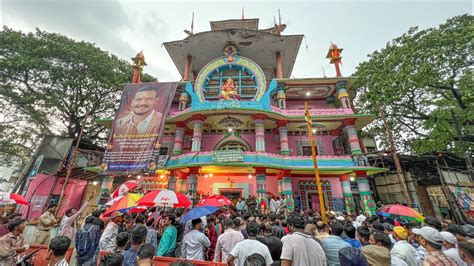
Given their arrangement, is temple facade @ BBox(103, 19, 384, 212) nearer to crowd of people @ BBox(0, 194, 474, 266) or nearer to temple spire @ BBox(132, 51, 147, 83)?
temple spire @ BBox(132, 51, 147, 83)

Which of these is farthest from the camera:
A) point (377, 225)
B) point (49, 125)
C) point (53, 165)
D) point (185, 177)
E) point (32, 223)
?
point (49, 125)

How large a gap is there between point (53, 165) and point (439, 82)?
32.8 metres

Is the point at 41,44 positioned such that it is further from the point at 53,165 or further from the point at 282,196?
the point at 282,196

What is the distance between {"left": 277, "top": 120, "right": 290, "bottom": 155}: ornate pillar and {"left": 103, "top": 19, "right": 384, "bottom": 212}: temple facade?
81mm

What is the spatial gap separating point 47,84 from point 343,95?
90.7 feet

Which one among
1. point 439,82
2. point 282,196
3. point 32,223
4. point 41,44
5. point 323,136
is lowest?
point 32,223

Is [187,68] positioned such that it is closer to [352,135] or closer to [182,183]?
[182,183]

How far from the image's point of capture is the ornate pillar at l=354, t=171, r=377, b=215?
13.4m

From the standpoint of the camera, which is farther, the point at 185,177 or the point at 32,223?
the point at 185,177

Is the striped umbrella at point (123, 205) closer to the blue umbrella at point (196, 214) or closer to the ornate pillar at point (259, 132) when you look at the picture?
the blue umbrella at point (196, 214)

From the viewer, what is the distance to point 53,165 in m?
17.9

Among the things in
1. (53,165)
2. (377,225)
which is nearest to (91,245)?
(377,225)

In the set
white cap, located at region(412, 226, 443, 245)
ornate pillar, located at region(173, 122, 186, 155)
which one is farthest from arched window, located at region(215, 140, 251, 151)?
white cap, located at region(412, 226, 443, 245)

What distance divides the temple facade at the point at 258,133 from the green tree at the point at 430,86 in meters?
2.47
